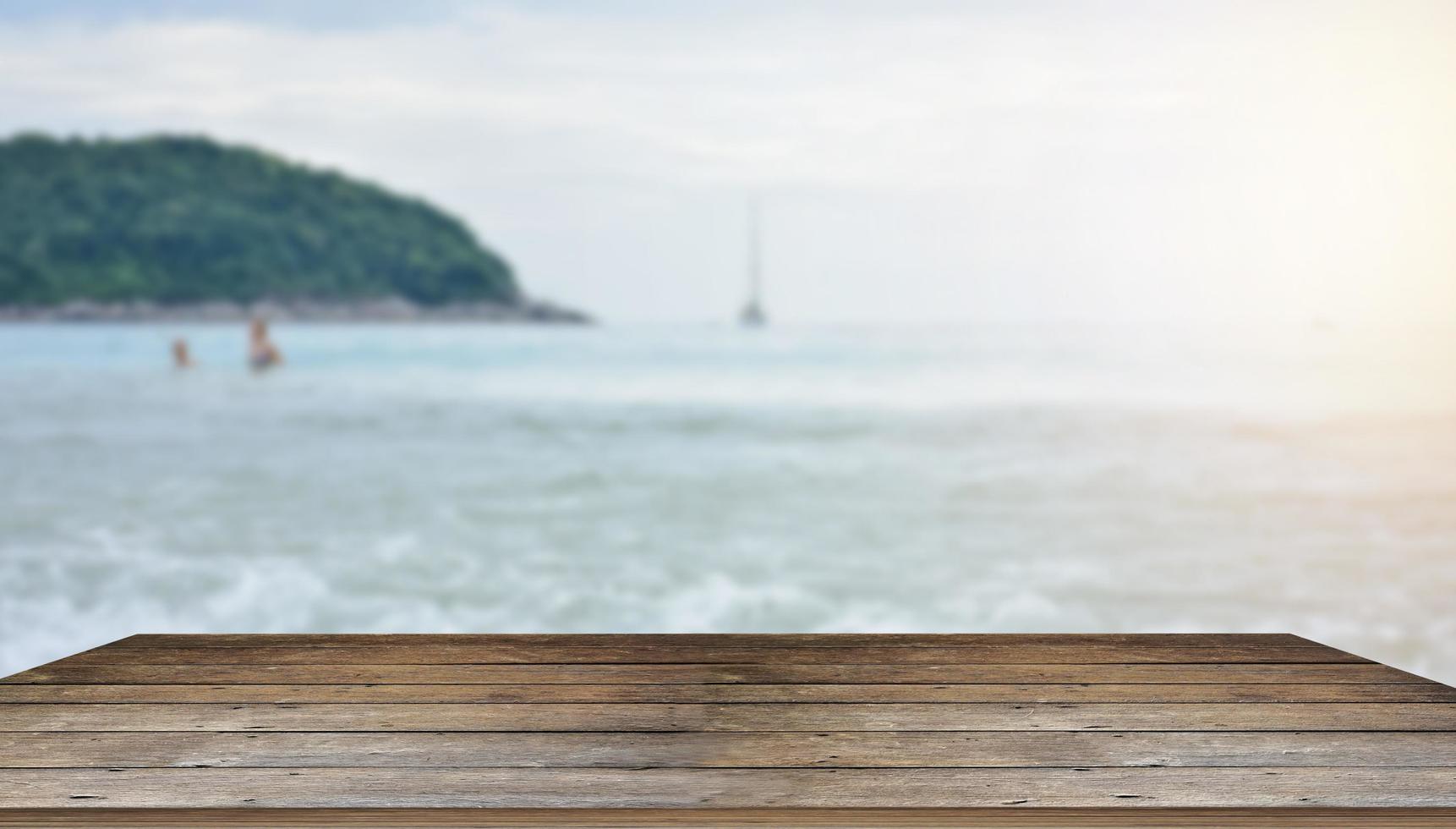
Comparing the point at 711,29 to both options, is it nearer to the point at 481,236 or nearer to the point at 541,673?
the point at 481,236

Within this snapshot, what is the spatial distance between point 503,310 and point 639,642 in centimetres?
2430

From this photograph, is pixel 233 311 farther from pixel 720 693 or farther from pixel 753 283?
pixel 720 693

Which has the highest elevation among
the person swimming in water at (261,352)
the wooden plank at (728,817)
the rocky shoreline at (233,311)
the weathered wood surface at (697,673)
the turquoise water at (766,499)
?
the wooden plank at (728,817)

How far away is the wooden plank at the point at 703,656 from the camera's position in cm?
177

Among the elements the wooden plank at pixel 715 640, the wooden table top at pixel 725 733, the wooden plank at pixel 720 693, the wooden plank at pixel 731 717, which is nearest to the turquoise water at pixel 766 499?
the wooden plank at pixel 715 640

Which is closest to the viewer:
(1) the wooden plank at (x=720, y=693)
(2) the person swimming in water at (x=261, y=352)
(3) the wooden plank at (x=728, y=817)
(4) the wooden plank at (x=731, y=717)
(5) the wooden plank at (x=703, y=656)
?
(3) the wooden plank at (x=728, y=817)

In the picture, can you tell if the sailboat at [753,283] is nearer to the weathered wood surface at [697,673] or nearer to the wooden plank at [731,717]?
the weathered wood surface at [697,673]

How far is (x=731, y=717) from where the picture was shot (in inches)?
57.4

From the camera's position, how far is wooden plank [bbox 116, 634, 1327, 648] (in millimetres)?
1865

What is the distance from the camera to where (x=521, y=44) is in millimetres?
16516

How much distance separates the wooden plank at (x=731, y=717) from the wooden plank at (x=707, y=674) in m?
0.12

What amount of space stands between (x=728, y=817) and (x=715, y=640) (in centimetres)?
72

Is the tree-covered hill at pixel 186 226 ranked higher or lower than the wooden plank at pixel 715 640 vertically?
higher

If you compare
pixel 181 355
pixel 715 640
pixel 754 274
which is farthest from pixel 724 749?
pixel 181 355
